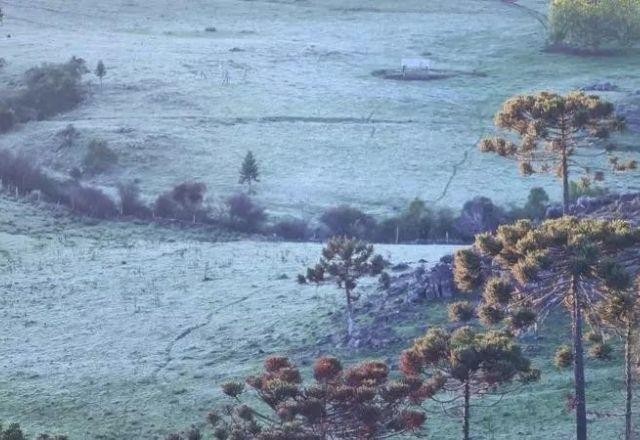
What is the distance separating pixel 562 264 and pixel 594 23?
59.8 metres

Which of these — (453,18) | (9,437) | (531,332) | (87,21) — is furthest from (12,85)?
(9,437)

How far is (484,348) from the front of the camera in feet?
61.8

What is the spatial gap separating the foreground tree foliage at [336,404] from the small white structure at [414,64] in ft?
174

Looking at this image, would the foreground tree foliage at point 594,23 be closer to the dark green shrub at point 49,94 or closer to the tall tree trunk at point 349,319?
the dark green shrub at point 49,94

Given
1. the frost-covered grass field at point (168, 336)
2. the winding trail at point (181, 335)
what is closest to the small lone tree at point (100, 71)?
the frost-covered grass field at point (168, 336)

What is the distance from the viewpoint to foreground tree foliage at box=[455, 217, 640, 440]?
18.2 meters

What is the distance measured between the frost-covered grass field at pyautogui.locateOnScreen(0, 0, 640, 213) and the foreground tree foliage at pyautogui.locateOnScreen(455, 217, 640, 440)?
92.5 ft

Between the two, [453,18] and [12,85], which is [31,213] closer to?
[12,85]

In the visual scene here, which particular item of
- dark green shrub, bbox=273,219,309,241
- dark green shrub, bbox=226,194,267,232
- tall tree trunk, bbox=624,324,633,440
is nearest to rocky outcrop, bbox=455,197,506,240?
dark green shrub, bbox=273,219,309,241

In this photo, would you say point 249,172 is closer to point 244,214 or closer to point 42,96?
point 244,214

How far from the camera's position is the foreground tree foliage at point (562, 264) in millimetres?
18250

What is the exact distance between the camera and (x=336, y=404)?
19.1 metres

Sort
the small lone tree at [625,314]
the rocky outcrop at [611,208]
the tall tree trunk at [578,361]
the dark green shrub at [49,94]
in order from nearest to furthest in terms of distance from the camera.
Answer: the small lone tree at [625,314], the tall tree trunk at [578,361], the rocky outcrop at [611,208], the dark green shrub at [49,94]

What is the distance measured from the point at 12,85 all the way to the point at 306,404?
50.8 metres
